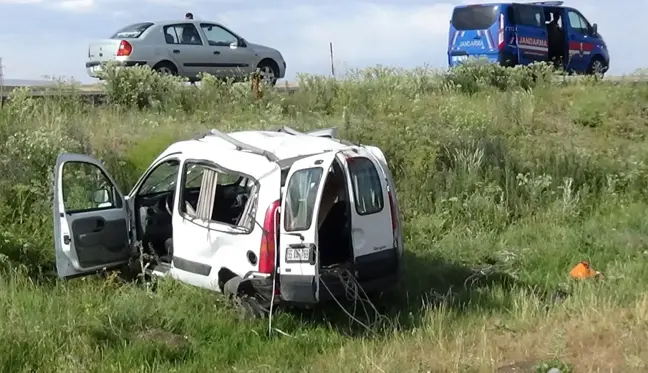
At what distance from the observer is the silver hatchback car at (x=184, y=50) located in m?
17.1

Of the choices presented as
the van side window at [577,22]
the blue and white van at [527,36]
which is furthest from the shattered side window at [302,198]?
the van side window at [577,22]

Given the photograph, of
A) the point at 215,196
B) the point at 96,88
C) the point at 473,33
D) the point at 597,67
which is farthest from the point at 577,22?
the point at 215,196

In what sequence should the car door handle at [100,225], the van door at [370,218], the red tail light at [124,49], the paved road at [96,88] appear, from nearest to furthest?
1. the van door at [370,218]
2. the car door handle at [100,225]
3. the paved road at [96,88]
4. the red tail light at [124,49]

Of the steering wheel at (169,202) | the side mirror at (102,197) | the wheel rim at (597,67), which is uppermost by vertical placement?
the wheel rim at (597,67)

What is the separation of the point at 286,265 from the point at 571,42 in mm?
17907

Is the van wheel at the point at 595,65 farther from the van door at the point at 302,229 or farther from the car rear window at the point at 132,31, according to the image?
the van door at the point at 302,229

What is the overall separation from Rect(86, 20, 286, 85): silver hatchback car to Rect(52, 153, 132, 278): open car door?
8.07 meters

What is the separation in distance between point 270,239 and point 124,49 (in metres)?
10.3

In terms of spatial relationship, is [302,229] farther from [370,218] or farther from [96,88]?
[96,88]

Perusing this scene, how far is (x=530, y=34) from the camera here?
2261 centimetres

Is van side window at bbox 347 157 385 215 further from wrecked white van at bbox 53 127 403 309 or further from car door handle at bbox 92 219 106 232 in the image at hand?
car door handle at bbox 92 219 106 232

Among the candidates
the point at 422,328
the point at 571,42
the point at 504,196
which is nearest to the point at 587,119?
the point at 504,196

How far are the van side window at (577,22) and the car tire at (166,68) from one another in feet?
37.1

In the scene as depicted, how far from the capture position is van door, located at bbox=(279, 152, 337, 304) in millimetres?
7453
